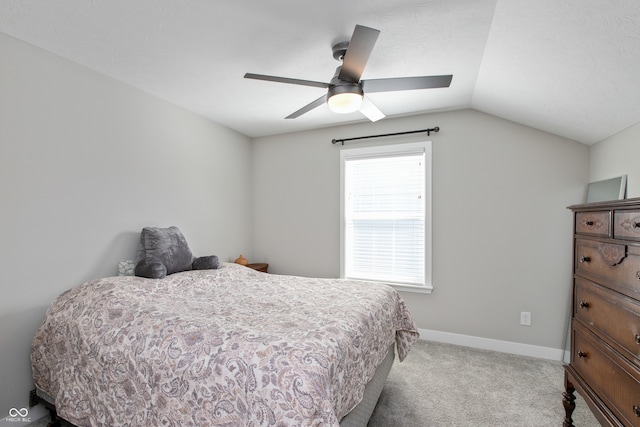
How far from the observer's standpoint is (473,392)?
7.66 feet

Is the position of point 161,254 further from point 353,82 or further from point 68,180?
point 353,82

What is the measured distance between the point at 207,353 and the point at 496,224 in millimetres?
2948

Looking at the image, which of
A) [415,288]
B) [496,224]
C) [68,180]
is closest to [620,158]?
[496,224]

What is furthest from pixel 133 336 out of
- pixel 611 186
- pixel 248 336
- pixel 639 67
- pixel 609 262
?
pixel 611 186

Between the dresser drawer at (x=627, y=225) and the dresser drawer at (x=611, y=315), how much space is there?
0.26m

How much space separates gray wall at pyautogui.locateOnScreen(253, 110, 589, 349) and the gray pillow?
5.88 ft

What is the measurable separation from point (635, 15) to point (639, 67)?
0.44 meters

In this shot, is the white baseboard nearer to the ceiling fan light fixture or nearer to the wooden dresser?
the wooden dresser

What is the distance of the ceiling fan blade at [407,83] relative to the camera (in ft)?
5.73

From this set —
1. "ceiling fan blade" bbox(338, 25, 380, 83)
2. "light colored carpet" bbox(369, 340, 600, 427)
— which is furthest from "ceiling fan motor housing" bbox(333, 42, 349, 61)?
"light colored carpet" bbox(369, 340, 600, 427)

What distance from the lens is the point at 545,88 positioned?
2199 millimetres

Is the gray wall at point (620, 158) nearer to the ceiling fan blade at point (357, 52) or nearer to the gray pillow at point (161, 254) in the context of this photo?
the ceiling fan blade at point (357, 52)

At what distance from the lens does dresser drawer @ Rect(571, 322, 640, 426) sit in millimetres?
1201

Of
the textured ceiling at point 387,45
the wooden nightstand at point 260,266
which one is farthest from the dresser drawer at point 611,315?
the wooden nightstand at point 260,266
